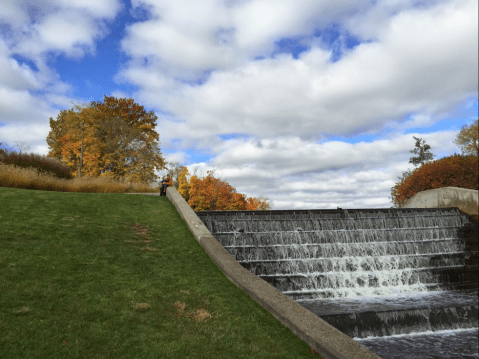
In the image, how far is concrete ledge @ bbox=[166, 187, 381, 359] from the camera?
4561 millimetres

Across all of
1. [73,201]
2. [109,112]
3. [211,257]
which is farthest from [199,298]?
[109,112]

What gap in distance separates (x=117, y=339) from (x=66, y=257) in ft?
10.7

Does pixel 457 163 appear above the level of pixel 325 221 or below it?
above

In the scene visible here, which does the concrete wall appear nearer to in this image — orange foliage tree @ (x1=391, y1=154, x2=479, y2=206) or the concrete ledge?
orange foliage tree @ (x1=391, y1=154, x2=479, y2=206)

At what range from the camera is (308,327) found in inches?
201

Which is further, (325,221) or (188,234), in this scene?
(325,221)

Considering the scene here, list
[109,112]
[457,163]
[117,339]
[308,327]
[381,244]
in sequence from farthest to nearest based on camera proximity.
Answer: [109,112]
[457,163]
[381,244]
[308,327]
[117,339]

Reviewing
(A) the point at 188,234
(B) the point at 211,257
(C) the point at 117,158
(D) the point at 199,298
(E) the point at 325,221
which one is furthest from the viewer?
(C) the point at 117,158

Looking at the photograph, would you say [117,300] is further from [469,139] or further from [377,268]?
[469,139]

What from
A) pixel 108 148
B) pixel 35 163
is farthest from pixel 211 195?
pixel 35 163

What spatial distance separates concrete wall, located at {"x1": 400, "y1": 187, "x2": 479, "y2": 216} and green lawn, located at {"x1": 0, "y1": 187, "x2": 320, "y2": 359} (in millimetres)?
17418

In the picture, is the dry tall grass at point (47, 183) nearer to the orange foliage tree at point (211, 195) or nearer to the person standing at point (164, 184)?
the person standing at point (164, 184)

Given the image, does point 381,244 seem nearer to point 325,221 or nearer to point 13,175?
point 325,221

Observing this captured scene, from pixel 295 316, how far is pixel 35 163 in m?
22.7
